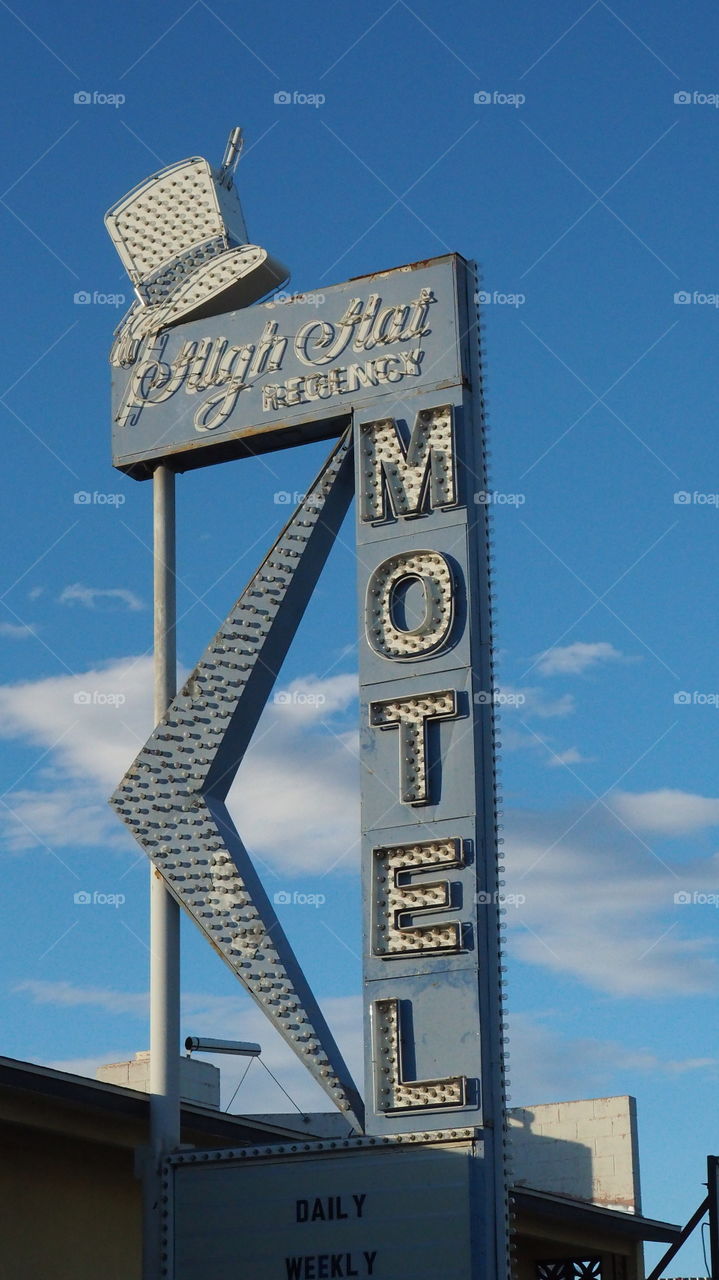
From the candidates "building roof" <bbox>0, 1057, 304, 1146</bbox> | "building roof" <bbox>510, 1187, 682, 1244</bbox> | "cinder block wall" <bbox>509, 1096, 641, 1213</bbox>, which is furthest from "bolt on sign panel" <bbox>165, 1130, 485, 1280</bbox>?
"cinder block wall" <bbox>509, 1096, 641, 1213</bbox>

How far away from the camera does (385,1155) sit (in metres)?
19.6

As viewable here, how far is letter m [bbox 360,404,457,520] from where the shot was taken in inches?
852

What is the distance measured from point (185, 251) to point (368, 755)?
7.61 m

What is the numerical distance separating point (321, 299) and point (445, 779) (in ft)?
20.1

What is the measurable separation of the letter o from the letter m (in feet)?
Result: 1.95

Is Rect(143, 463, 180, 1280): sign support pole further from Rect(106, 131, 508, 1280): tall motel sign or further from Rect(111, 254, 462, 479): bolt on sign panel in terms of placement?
Rect(111, 254, 462, 479): bolt on sign panel

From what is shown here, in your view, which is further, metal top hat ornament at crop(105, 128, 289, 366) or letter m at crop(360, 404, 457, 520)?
metal top hat ornament at crop(105, 128, 289, 366)

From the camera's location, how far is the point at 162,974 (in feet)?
71.1

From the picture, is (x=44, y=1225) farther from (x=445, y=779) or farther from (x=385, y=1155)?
(x=445, y=779)

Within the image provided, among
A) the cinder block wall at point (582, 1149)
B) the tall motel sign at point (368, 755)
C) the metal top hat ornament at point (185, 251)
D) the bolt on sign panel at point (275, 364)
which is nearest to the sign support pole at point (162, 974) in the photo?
the tall motel sign at point (368, 755)

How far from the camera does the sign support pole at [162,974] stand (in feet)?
68.2

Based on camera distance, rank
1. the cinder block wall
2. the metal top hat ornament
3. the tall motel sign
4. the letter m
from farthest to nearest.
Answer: the cinder block wall, the metal top hat ornament, the letter m, the tall motel sign

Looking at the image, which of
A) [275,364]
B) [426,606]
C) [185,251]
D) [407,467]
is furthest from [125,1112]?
[185,251]

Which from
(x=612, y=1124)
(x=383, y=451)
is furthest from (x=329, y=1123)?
(x=383, y=451)
